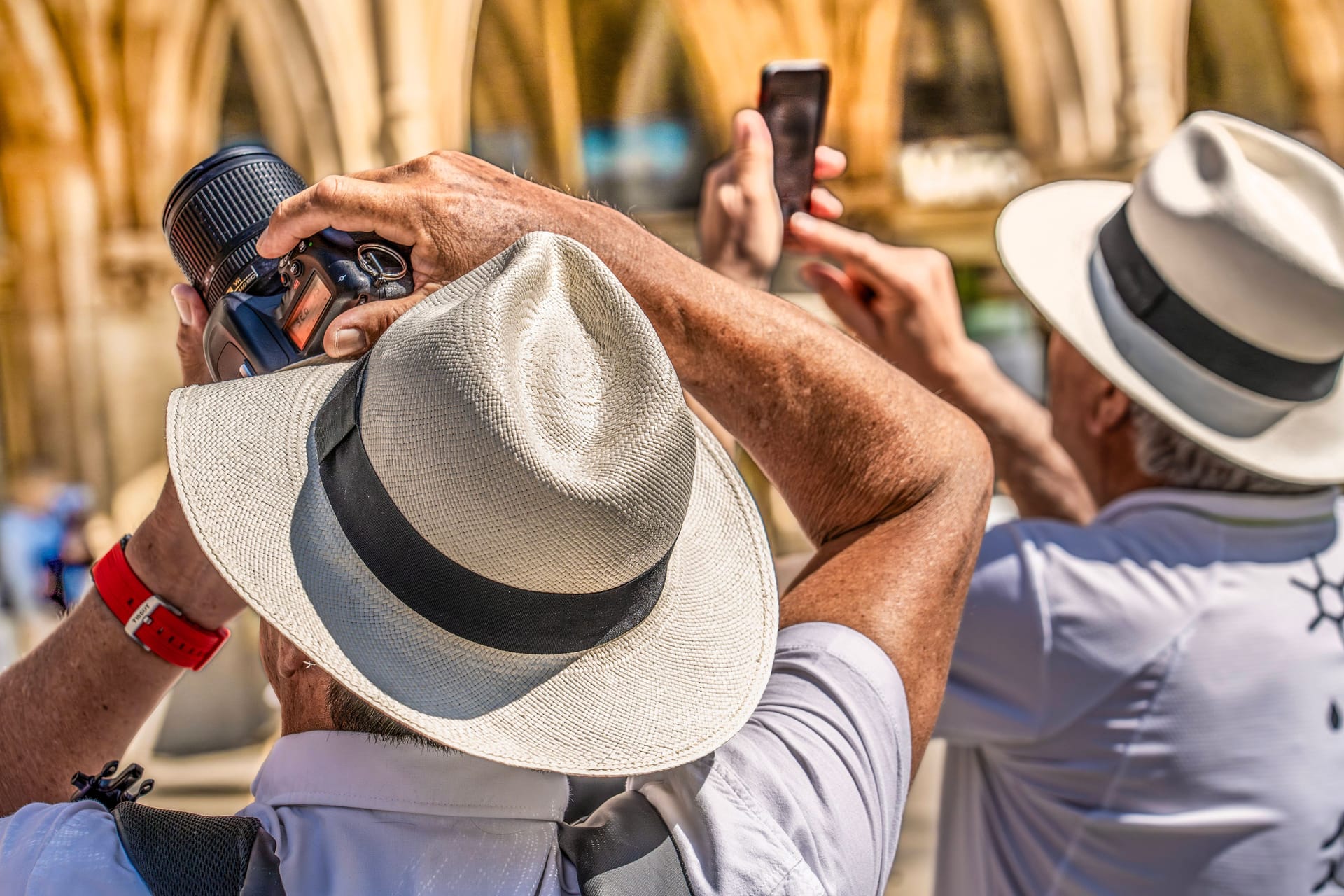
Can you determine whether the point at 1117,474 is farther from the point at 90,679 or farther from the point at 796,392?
the point at 90,679

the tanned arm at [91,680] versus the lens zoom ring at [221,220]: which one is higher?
the lens zoom ring at [221,220]

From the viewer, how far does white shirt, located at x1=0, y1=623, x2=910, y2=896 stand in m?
0.73

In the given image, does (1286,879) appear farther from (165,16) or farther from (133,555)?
(165,16)

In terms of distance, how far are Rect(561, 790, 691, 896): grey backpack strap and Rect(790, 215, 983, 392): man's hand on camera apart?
88 centimetres

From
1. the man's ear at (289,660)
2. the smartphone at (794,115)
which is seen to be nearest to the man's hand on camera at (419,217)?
the man's ear at (289,660)

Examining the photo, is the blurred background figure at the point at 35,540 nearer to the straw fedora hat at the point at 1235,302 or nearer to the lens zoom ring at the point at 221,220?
the lens zoom ring at the point at 221,220

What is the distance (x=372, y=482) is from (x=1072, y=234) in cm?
142

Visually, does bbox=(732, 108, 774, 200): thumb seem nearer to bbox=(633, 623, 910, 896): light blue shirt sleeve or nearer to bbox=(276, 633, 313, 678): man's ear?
bbox=(633, 623, 910, 896): light blue shirt sleeve

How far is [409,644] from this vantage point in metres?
0.73

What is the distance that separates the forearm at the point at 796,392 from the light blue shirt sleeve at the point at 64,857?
579 mm

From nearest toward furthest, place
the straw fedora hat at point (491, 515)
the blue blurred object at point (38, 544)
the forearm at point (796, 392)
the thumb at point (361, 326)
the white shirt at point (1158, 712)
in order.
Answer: the straw fedora hat at point (491, 515), the thumb at point (361, 326), the forearm at point (796, 392), the white shirt at point (1158, 712), the blue blurred object at point (38, 544)

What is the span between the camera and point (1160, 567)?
137 cm

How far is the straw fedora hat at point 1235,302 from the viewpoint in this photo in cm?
138

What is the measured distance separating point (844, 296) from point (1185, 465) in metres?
0.54
